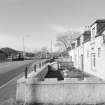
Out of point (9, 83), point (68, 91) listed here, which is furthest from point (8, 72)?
point (68, 91)

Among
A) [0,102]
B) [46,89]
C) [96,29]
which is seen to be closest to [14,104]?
[0,102]

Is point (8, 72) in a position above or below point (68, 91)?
below

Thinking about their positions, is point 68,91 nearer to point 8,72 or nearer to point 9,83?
point 9,83

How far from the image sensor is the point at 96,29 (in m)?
10.8

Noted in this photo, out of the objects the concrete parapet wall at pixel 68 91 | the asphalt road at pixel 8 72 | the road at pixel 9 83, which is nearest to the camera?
the concrete parapet wall at pixel 68 91

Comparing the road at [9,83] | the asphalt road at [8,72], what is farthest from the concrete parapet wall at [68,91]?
the asphalt road at [8,72]

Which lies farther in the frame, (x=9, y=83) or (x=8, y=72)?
(x=8, y=72)

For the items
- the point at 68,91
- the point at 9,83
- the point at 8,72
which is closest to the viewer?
the point at 68,91

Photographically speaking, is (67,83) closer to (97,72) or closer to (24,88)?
(24,88)

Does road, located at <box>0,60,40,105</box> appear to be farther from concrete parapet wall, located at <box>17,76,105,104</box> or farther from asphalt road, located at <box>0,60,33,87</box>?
concrete parapet wall, located at <box>17,76,105,104</box>

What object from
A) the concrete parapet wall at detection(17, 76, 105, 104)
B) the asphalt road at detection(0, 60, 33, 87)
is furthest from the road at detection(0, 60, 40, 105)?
the concrete parapet wall at detection(17, 76, 105, 104)

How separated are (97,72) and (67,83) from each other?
20.7 feet

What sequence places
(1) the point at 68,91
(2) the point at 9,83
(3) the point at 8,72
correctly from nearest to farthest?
(1) the point at 68,91
(2) the point at 9,83
(3) the point at 8,72

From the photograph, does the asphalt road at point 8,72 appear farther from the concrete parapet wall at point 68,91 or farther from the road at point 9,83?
the concrete parapet wall at point 68,91
